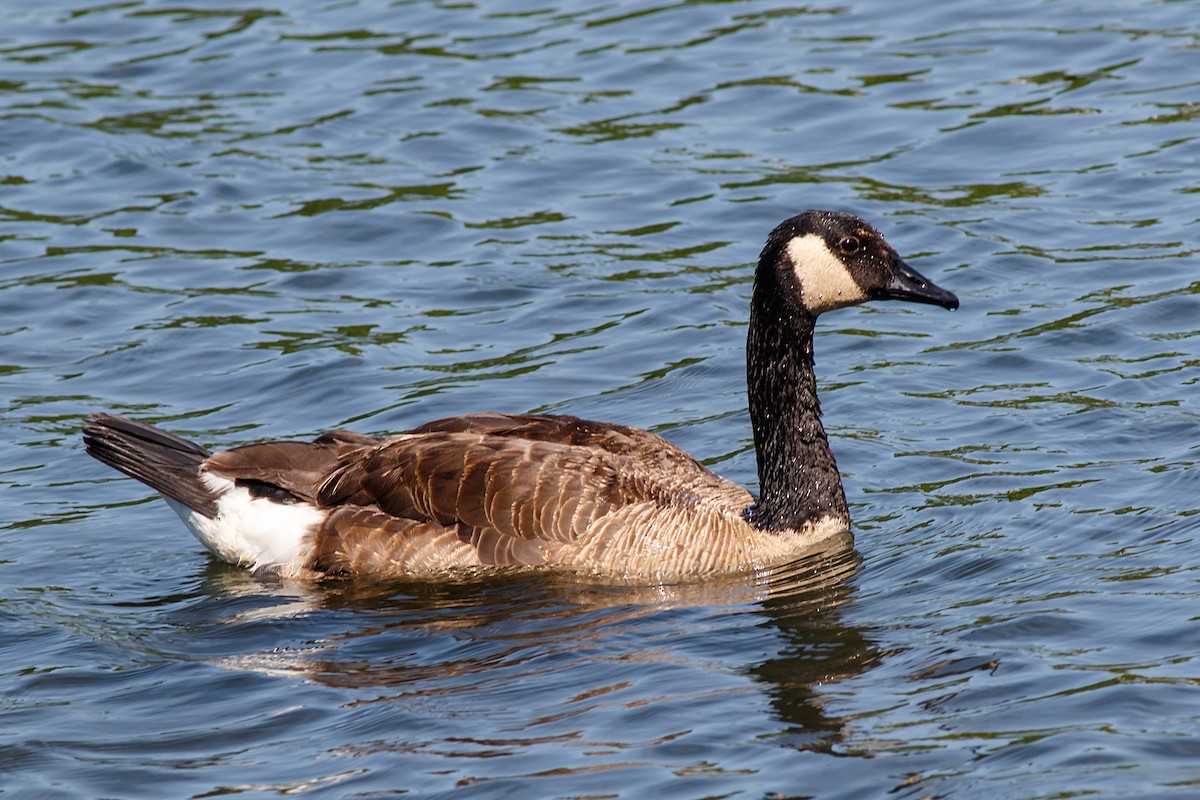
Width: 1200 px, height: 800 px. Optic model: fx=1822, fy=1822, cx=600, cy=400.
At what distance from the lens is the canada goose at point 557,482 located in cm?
1110

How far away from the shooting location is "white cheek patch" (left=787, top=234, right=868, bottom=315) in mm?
11156

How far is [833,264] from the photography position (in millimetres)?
11180

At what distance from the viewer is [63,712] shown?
932 centimetres

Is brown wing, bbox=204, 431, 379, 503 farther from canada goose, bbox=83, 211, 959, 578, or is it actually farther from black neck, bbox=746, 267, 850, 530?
black neck, bbox=746, 267, 850, 530

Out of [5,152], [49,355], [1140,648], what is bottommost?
[1140,648]

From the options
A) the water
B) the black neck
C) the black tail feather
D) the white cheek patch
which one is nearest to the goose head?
the white cheek patch

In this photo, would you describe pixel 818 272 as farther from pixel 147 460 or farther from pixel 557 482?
pixel 147 460

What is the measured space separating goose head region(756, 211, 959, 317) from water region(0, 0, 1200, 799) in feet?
4.89

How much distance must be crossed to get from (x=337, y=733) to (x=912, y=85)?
12.3 m

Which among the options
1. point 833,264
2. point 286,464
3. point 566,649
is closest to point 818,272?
point 833,264

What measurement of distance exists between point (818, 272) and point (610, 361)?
3.45m

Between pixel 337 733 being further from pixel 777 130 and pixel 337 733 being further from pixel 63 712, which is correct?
pixel 777 130

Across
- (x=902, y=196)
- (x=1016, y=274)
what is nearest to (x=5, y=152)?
(x=902, y=196)

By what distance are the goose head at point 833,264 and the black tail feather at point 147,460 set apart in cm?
382
